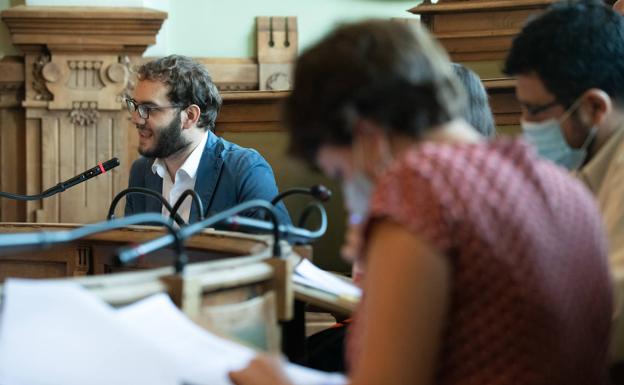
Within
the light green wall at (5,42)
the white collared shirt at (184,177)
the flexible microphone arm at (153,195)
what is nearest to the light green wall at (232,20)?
the light green wall at (5,42)

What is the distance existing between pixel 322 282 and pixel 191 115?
1471mm

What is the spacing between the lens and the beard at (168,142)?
9.71 ft

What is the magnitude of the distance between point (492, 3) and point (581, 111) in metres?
1.75

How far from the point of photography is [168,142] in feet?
9.74

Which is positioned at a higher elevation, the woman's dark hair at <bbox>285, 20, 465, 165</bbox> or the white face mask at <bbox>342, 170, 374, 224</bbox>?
the woman's dark hair at <bbox>285, 20, 465, 165</bbox>

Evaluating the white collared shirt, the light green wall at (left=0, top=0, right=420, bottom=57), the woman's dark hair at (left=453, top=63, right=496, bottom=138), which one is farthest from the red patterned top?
the light green wall at (left=0, top=0, right=420, bottom=57)

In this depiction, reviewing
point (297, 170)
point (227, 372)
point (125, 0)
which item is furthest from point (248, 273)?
point (125, 0)

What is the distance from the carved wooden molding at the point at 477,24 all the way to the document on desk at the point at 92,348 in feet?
7.82

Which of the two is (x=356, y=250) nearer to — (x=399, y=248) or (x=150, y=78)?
(x=399, y=248)

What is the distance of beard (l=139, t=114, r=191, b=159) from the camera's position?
296 centimetres

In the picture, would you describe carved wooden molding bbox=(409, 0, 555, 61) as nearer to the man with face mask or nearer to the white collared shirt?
the white collared shirt

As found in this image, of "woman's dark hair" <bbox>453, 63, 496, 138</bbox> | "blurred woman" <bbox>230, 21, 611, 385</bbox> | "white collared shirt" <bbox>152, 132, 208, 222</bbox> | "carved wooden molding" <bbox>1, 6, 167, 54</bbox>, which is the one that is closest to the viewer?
"blurred woman" <bbox>230, 21, 611, 385</bbox>

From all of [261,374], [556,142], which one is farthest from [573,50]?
[261,374]

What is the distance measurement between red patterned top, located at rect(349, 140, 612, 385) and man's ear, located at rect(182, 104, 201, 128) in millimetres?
2103
